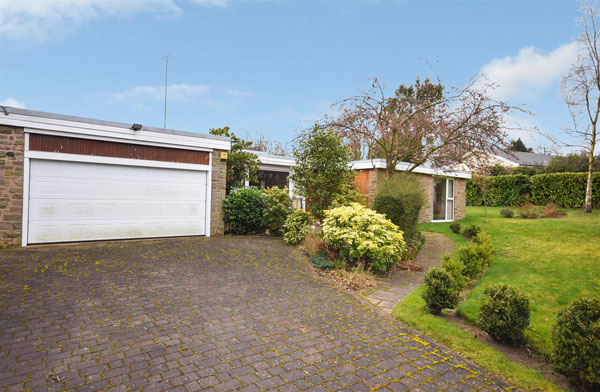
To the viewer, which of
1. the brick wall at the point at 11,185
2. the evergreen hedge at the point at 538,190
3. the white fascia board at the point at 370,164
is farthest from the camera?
the evergreen hedge at the point at 538,190

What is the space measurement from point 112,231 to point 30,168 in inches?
89.9

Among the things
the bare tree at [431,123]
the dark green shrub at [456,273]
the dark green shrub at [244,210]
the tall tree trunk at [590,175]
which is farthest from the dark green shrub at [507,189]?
the dark green shrub at [456,273]

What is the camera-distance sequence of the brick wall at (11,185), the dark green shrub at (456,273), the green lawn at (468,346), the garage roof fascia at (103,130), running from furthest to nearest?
1. the garage roof fascia at (103,130)
2. the brick wall at (11,185)
3. the dark green shrub at (456,273)
4. the green lawn at (468,346)

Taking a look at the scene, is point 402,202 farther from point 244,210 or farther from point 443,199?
point 443,199

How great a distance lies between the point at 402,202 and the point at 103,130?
7.96 metres

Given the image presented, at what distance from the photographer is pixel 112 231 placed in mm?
8781

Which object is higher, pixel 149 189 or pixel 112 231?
pixel 149 189

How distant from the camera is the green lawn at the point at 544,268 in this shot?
5.11 meters

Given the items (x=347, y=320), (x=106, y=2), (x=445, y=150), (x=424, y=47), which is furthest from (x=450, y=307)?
(x=106, y=2)

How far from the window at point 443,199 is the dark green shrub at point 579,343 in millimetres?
13698

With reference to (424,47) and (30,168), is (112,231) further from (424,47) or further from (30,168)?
(424,47)

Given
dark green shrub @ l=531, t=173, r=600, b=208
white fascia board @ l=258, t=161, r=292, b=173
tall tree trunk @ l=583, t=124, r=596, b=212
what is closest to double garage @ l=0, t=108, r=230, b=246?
white fascia board @ l=258, t=161, r=292, b=173

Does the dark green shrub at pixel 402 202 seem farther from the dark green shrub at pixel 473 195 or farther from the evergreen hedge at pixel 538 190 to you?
the dark green shrub at pixel 473 195

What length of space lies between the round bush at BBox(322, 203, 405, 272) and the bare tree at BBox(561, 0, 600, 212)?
41.7ft
